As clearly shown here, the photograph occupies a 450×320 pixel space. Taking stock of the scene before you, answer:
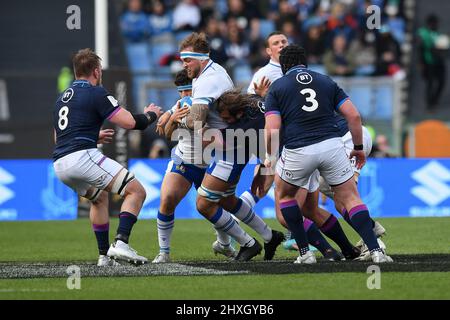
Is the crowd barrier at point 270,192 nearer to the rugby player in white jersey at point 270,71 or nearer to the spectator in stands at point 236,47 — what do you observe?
the rugby player in white jersey at point 270,71

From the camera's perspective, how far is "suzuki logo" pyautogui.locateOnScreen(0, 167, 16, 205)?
19.2 m

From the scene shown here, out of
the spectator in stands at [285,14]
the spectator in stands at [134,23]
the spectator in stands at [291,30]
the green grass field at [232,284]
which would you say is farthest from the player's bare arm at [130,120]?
the spectator in stands at [285,14]

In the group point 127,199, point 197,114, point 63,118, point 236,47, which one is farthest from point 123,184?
point 236,47

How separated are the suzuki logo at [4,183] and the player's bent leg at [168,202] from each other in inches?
321

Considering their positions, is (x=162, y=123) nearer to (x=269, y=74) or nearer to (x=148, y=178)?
(x=269, y=74)

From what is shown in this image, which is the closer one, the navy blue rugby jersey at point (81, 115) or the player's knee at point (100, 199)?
the navy blue rugby jersey at point (81, 115)

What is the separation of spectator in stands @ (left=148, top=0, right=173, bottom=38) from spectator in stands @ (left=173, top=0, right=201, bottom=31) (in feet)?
0.71

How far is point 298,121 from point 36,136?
40.5 ft

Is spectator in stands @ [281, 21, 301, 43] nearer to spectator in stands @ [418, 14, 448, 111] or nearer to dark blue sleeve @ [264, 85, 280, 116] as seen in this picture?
spectator in stands @ [418, 14, 448, 111]

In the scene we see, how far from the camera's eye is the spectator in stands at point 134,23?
26.5 m

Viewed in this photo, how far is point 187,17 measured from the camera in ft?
87.6

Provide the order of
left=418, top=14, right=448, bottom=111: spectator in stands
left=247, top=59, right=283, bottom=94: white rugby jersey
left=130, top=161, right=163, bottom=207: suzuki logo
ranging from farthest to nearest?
left=418, top=14, right=448, bottom=111: spectator in stands
left=130, top=161, right=163, bottom=207: suzuki logo
left=247, top=59, right=283, bottom=94: white rugby jersey

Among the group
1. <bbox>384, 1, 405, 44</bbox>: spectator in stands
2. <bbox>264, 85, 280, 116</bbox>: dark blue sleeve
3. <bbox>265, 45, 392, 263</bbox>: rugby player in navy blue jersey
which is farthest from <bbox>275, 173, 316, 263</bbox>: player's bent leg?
<bbox>384, 1, 405, 44</bbox>: spectator in stands

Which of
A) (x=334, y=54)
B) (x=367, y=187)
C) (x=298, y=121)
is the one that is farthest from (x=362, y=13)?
(x=298, y=121)
